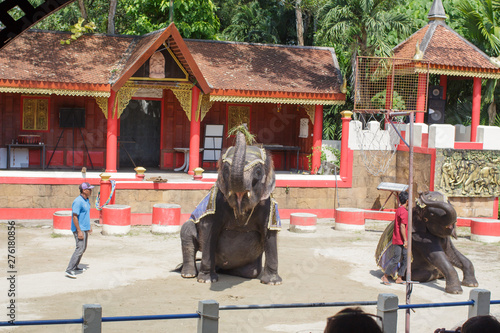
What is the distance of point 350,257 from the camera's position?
46.0 feet

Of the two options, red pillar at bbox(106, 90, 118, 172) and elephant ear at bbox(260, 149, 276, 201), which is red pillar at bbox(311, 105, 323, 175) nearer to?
red pillar at bbox(106, 90, 118, 172)

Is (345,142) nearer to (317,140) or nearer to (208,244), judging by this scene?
(317,140)

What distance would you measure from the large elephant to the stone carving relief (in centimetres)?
883

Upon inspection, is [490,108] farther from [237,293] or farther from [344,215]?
[237,293]

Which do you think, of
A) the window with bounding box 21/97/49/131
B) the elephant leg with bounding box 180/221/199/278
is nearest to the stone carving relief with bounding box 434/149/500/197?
the elephant leg with bounding box 180/221/199/278

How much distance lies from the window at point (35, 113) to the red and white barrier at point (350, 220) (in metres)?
10.9

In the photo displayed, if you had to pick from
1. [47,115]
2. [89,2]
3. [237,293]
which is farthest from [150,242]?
[89,2]

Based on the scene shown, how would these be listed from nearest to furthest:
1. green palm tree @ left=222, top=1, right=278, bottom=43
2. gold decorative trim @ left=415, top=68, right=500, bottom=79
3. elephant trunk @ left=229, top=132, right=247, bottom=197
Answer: elephant trunk @ left=229, top=132, right=247, bottom=197, gold decorative trim @ left=415, top=68, right=500, bottom=79, green palm tree @ left=222, top=1, right=278, bottom=43

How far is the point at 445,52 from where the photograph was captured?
22.0m

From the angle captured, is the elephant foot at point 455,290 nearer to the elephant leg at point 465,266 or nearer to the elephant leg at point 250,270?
the elephant leg at point 465,266

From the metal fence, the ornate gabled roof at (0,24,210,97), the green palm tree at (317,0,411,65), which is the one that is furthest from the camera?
the green palm tree at (317,0,411,65)

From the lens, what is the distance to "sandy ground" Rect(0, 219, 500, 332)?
30.7 ft

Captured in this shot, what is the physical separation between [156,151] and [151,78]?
4603mm

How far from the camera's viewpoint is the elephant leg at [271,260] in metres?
11.4
